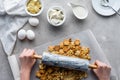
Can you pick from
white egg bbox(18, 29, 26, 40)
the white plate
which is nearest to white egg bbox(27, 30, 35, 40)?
white egg bbox(18, 29, 26, 40)

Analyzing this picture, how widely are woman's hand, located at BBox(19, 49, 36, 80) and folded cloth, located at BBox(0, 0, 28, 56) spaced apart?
6 centimetres

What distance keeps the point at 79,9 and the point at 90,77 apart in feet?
0.72

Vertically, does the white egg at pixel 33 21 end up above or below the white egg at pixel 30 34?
above

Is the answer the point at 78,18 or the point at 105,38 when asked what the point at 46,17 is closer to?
the point at 78,18

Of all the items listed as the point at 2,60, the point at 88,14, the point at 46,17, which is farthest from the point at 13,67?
the point at 88,14

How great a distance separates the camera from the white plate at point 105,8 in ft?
3.52

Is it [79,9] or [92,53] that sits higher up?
[79,9]

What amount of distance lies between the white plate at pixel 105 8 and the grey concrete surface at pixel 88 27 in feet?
0.05

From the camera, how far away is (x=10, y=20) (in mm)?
1061

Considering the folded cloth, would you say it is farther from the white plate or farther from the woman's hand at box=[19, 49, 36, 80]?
the white plate

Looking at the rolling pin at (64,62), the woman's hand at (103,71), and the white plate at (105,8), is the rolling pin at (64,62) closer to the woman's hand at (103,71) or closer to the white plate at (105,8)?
the woman's hand at (103,71)

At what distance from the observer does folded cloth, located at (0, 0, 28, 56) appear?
105 centimetres

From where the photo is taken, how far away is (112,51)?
1.08 m

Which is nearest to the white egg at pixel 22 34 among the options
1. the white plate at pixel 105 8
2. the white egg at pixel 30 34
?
the white egg at pixel 30 34
